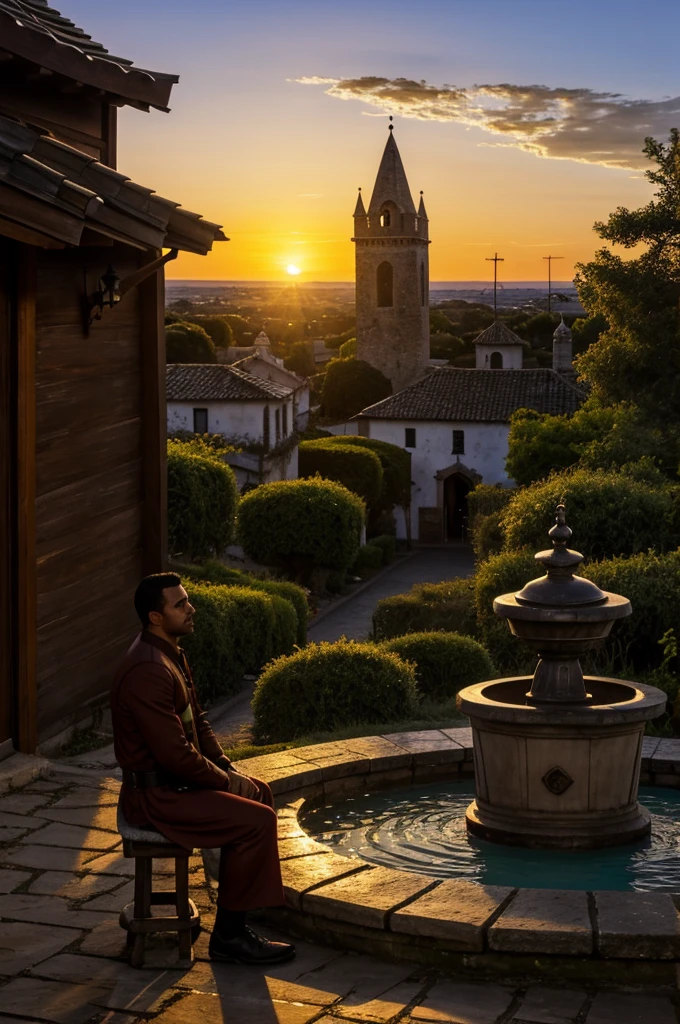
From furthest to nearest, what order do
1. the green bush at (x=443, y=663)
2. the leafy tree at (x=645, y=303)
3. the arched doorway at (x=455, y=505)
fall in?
the arched doorway at (x=455, y=505)
the leafy tree at (x=645, y=303)
the green bush at (x=443, y=663)

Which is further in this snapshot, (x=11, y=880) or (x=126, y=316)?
(x=126, y=316)

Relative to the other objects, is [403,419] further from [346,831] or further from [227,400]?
[346,831]

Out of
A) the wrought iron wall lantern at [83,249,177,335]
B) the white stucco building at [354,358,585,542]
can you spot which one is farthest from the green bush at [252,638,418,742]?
the white stucco building at [354,358,585,542]

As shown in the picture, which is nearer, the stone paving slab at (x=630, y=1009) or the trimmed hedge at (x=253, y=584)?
the stone paving slab at (x=630, y=1009)

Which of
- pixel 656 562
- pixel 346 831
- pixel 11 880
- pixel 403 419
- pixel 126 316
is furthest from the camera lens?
pixel 403 419

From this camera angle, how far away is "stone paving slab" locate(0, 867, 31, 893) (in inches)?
252

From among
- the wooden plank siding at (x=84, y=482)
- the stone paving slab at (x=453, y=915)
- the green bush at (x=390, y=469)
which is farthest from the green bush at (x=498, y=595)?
the green bush at (x=390, y=469)

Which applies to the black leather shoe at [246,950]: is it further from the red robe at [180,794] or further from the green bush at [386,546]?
the green bush at [386,546]

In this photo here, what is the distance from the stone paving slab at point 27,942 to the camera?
546 cm

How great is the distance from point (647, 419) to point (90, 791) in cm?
3143

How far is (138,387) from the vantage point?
11.1 m

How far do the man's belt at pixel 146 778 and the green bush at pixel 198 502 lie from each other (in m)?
18.0

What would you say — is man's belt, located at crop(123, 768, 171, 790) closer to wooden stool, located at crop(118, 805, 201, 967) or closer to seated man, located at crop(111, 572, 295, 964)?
seated man, located at crop(111, 572, 295, 964)

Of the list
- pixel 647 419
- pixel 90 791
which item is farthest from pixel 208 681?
pixel 647 419
